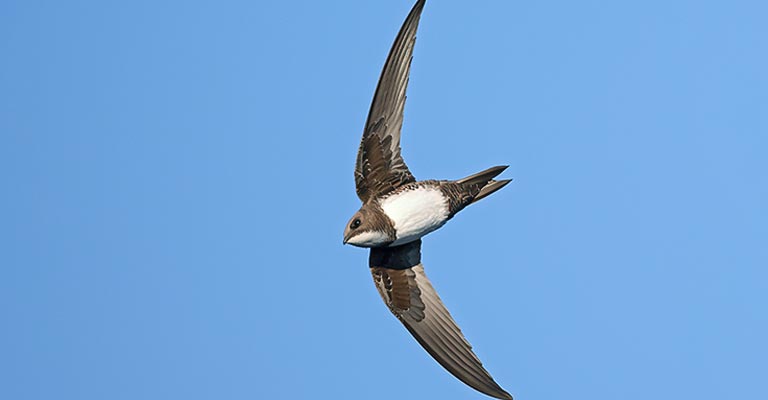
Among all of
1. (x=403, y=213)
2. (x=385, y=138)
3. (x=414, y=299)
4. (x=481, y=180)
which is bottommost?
(x=414, y=299)

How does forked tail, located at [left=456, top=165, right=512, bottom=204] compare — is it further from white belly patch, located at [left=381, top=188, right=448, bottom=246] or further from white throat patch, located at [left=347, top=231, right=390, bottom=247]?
white throat patch, located at [left=347, top=231, right=390, bottom=247]

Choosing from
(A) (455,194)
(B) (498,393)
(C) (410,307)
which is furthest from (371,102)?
(B) (498,393)

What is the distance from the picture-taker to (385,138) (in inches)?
613

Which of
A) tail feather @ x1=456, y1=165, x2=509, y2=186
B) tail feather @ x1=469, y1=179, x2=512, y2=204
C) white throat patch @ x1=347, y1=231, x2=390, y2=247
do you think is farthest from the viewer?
tail feather @ x1=469, y1=179, x2=512, y2=204

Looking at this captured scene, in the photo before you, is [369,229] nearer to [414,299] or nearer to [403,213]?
[403,213]

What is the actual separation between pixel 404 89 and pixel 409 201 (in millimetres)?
1366

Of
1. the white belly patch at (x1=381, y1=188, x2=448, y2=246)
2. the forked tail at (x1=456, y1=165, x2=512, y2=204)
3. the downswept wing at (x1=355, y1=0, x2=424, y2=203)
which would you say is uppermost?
the downswept wing at (x1=355, y1=0, x2=424, y2=203)

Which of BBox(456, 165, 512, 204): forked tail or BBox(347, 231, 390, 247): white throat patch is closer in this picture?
BBox(347, 231, 390, 247): white throat patch

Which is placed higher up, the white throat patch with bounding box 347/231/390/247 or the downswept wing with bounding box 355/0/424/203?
the downswept wing with bounding box 355/0/424/203

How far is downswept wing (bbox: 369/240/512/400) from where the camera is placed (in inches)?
620

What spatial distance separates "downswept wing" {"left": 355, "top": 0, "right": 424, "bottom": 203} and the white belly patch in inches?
10.8

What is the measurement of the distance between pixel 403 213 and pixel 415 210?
0.15 metres

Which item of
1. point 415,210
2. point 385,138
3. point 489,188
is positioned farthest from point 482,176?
point 385,138

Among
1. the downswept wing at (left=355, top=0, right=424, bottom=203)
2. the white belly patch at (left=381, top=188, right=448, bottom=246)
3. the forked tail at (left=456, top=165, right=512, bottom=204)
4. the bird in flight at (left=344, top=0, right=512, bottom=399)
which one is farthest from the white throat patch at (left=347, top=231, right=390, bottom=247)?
the forked tail at (left=456, top=165, right=512, bottom=204)
